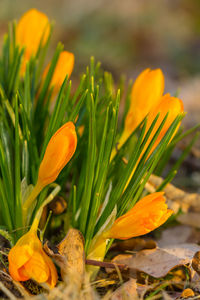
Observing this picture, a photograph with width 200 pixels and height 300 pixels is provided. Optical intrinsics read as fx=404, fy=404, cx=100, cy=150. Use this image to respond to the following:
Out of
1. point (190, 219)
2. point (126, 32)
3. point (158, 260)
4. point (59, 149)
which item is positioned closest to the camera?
point (59, 149)

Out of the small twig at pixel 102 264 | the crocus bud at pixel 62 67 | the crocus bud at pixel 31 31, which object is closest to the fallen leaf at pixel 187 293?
the small twig at pixel 102 264

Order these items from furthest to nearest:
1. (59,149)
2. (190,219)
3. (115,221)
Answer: (190,219) → (115,221) → (59,149)

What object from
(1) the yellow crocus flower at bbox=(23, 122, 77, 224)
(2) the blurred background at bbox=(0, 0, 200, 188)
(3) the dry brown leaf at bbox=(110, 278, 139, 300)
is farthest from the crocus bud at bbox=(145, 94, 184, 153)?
(2) the blurred background at bbox=(0, 0, 200, 188)

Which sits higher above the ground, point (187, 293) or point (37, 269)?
point (37, 269)

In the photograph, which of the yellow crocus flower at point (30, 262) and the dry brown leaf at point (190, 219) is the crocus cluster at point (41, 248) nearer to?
the yellow crocus flower at point (30, 262)

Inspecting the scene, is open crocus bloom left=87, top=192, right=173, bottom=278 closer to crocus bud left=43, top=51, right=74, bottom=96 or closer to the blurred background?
crocus bud left=43, top=51, right=74, bottom=96

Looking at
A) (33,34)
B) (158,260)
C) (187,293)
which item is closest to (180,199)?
(158,260)

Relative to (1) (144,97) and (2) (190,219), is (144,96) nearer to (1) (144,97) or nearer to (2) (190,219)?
(1) (144,97)
